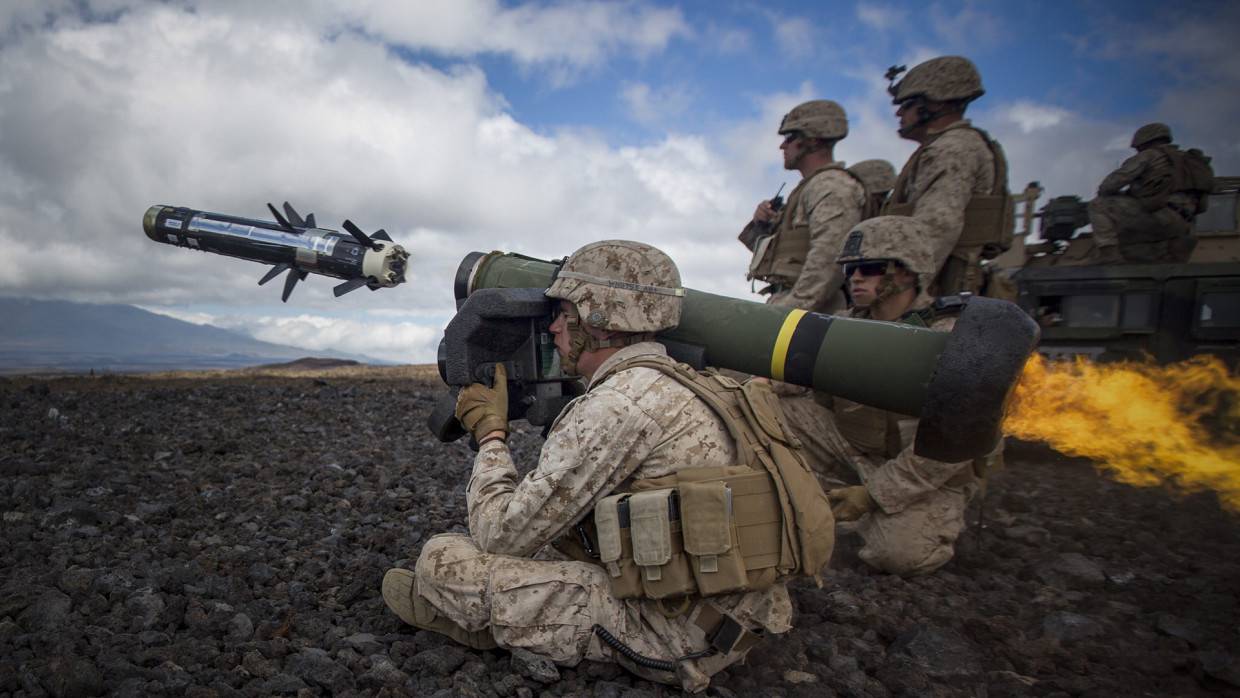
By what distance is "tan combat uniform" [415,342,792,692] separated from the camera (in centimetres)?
251

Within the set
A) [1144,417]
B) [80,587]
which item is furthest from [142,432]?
[1144,417]

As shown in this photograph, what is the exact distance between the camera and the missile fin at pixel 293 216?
19.1 ft

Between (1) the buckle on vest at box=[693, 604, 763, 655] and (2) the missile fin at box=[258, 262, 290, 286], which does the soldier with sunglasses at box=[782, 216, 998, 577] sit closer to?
(1) the buckle on vest at box=[693, 604, 763, 655]

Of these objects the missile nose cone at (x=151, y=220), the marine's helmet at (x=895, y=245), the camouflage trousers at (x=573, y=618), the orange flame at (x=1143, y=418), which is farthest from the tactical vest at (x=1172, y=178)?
the missile nose cone at (x=151, y=220)

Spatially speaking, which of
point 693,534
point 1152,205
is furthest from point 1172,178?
point 693,534

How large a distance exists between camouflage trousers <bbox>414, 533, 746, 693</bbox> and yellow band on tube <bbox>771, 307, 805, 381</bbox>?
116 cm

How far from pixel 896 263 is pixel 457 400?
118 inches

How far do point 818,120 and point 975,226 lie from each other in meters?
1.60

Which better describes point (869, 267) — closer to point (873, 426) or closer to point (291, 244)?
point (873, 426)

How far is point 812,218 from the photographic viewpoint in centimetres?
→ 557

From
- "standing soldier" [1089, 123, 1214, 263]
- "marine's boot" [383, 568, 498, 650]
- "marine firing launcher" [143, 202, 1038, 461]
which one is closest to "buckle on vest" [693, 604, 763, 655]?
"marine's boot" [383, 568, 498, 650]

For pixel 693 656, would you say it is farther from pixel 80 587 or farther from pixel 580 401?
pixel 80 587

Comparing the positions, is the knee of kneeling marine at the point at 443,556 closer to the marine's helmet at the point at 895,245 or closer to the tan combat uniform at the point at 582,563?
the tan combat uniform at the point at 582,563

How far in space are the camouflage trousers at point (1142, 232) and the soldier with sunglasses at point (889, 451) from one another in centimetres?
589
